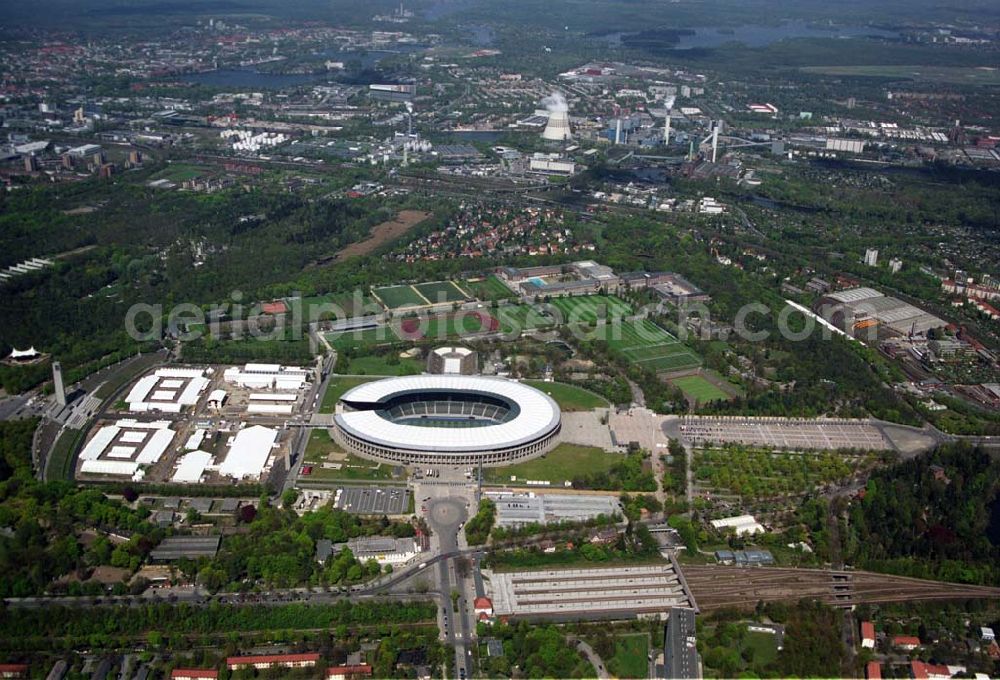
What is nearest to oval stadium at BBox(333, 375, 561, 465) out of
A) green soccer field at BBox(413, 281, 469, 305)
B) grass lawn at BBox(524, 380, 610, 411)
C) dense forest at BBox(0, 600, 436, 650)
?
grass lawn at BBox(524, 380, 610, 411)

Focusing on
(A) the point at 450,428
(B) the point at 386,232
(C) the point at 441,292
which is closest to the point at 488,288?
(C) the point at 441,292

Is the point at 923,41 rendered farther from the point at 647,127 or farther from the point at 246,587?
the point at 246,587

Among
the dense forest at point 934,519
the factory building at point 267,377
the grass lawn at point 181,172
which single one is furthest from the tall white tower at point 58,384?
the grass lawn at point 181,172

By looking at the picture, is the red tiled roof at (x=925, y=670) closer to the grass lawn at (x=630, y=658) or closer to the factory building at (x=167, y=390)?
the grass lawn at (x=630, y=658)

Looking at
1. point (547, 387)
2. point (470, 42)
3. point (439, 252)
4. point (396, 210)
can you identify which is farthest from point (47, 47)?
point (547, 387)

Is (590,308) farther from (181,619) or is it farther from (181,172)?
(181,172)

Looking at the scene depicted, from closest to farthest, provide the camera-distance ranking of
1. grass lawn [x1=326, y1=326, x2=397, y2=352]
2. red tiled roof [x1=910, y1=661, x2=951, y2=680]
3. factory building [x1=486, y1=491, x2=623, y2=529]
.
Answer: red tiled roof [x1=910, y1=661, x2=951, y2=680] < factory building [x1=486, y1=491, x2=623, y2=529] < grass lawn [x1=326, y1=326, x2=397, y2=352]

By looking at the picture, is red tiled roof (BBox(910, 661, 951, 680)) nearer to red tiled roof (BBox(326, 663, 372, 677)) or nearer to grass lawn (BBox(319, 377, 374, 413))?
red tiled roof (BBox(326, 663, 372, 677))
